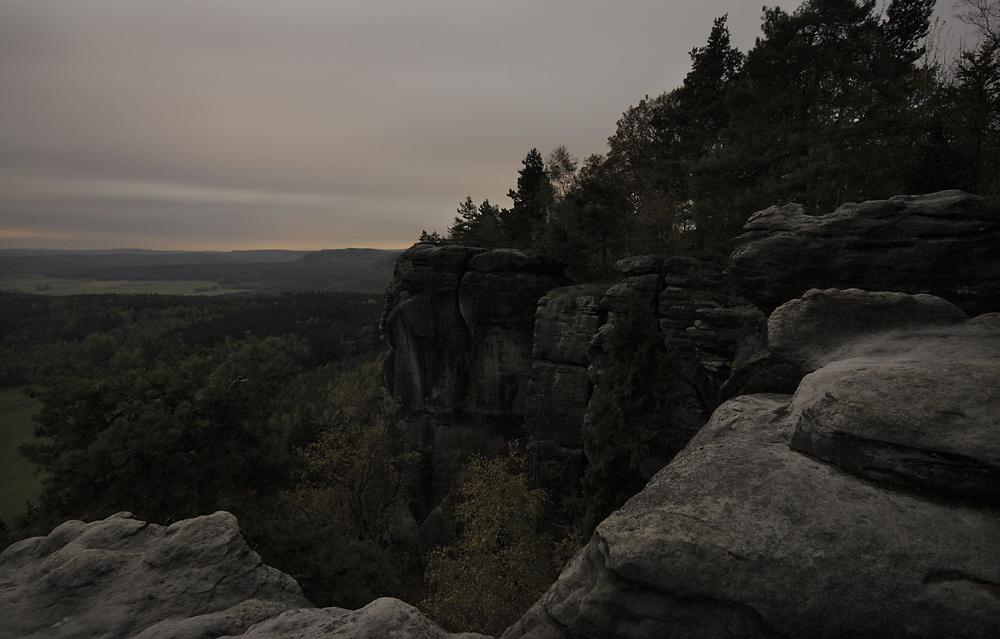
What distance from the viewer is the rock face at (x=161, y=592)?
6.03m

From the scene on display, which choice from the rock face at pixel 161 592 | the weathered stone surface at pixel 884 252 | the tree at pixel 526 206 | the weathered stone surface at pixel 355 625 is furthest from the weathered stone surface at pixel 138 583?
the tree at pixel 526 206

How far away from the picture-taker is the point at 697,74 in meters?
30.9

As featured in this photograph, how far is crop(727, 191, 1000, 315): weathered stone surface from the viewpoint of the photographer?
10.8 m

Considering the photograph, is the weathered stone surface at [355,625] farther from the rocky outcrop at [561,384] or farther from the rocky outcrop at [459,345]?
the rocky outcrop at [459,345]

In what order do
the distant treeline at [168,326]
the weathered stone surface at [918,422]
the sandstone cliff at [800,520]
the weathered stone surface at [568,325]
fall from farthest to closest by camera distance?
the distant treeline at [168,326] < the weathered stone surface at [568,325] < the weathered stone surface at [918,422] < the sandstone cliff at [800,520]

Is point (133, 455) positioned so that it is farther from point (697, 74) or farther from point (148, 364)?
point (697, 74)

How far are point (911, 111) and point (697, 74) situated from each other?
51.1 feet

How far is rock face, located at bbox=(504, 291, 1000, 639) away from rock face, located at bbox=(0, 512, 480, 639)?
119 inches

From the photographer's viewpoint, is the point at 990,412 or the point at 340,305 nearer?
the point at 990,412

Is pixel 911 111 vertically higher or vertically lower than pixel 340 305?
higher

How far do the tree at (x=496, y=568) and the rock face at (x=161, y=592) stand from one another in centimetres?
1298

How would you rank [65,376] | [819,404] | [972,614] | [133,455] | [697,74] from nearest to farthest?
[972,614], [819,404], [133,455], [65,376], [697,74]

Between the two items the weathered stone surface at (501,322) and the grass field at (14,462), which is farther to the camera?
the grass field at (14,462)

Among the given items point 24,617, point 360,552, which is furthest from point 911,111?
point 24,617
